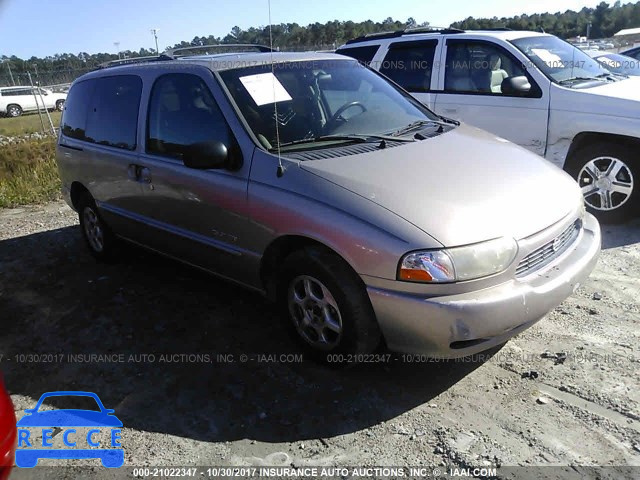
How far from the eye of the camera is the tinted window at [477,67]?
5906 mm

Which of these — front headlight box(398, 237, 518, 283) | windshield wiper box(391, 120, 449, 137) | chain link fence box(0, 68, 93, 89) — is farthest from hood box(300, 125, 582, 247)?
chain link fence box(0, 68, 93, 89)

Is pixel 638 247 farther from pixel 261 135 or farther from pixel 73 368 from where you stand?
pixel 73 368

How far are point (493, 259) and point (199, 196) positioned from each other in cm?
200

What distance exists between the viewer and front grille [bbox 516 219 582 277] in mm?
2814

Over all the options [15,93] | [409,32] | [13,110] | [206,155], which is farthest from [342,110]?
[13,110]

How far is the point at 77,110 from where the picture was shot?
204 inches

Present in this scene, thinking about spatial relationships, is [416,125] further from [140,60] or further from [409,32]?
[409,32]

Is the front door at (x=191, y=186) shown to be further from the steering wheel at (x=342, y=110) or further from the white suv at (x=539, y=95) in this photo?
the white suv at (x=539, y=95)

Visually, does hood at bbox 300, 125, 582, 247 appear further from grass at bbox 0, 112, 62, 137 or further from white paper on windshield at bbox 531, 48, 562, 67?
grass at bbox 0, 112, 62, 137

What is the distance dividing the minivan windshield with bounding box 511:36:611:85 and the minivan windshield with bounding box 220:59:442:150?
7.28 feet

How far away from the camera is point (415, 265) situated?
262cm

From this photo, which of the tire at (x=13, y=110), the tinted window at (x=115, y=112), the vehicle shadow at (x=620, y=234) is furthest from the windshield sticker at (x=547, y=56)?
the tire at (x=13, y=110)

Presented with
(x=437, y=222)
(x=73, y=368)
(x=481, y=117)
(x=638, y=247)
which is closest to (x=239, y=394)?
(x=73, y=368)

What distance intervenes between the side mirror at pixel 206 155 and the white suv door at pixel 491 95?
3630mm
